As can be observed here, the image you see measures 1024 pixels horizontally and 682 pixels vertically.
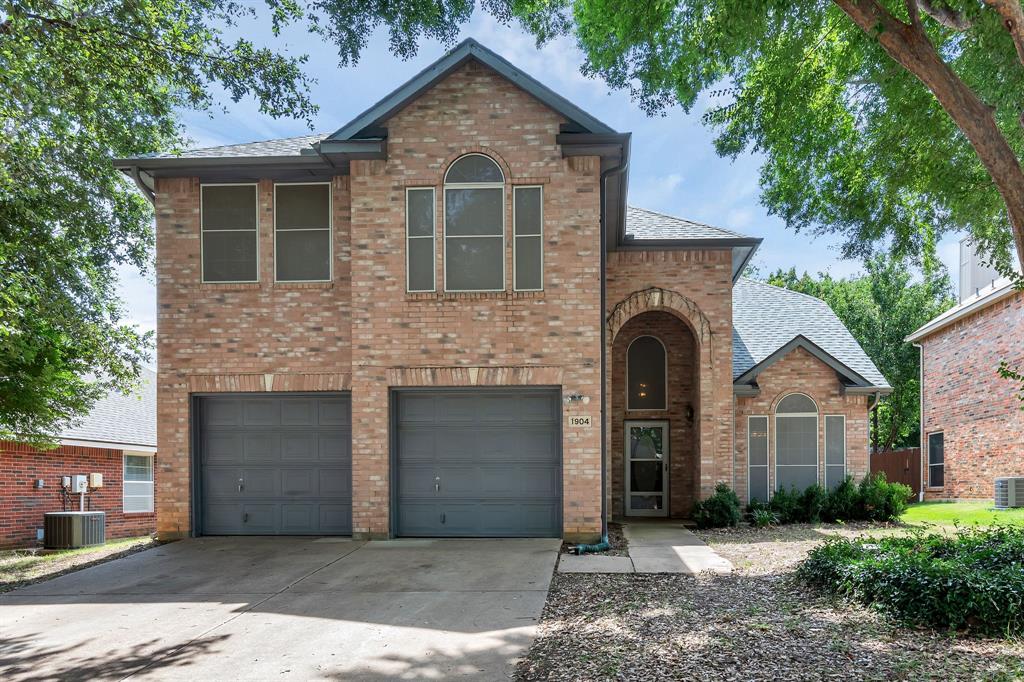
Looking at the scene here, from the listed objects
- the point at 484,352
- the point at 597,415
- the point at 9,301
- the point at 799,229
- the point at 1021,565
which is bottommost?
the point at 1021,565

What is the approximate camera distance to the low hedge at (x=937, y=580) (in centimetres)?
712

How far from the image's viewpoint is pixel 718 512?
15.9 meters

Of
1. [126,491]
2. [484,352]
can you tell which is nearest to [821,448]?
[484,352]

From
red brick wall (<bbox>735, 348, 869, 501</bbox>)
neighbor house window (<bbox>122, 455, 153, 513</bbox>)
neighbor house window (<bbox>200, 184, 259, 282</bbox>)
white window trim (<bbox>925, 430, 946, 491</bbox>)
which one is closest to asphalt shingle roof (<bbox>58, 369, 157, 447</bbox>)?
neighbor house window (<bbox>122, 455, 153, 513</bbox>)

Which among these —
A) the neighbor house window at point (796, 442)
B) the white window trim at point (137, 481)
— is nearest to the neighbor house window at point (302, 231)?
the neighbor house window at point (796, 442)

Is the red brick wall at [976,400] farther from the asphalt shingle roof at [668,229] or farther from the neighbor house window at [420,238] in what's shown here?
the neighbor house window at [420,238]

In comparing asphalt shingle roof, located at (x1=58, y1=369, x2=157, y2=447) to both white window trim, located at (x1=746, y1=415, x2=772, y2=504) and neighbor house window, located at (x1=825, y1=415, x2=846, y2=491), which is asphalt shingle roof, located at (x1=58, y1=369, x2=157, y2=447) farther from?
neighbor house window, located at (x1=825, y1=415, x2=846, y2=491)

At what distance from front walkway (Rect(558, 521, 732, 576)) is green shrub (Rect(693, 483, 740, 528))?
1.69m

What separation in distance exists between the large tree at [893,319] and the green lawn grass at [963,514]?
54.0 ft

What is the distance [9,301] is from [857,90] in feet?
45.5

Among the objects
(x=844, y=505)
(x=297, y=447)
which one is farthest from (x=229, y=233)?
(x=844, y=505)

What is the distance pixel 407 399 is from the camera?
1312cm

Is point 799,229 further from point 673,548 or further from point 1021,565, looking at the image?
point 1021,565

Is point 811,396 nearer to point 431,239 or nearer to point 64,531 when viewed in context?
point 431,239
